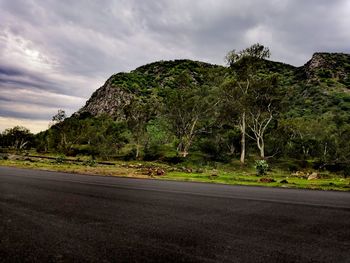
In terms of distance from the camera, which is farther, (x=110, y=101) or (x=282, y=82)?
(x=110, y=101)

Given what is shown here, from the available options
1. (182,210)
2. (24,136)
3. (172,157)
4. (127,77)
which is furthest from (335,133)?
(127,77)

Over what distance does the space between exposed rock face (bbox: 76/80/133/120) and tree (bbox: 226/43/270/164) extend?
284ft

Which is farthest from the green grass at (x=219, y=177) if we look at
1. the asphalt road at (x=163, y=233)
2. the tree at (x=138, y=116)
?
the tree at (x=138, y=116)

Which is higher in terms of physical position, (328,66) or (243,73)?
(328,66)

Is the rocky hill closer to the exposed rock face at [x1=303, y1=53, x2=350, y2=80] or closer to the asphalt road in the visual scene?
the exposed rock face at [x1=303, y1=53, x2=350, y2=80]

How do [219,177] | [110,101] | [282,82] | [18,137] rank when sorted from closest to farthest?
[219,177]
[18,137]
[282,82]
[110,101]

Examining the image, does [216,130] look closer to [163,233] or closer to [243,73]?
[243,73]

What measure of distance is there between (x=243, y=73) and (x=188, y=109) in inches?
542

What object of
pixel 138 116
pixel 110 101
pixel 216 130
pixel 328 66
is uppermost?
pixel 328 66

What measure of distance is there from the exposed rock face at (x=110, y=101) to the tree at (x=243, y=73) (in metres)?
86.5

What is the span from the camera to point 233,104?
189ft

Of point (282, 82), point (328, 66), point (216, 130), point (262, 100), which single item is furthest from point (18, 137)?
point (328, 66)

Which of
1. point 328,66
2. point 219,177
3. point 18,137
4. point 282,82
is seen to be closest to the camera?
point 219,177

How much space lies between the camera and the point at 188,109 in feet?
213
